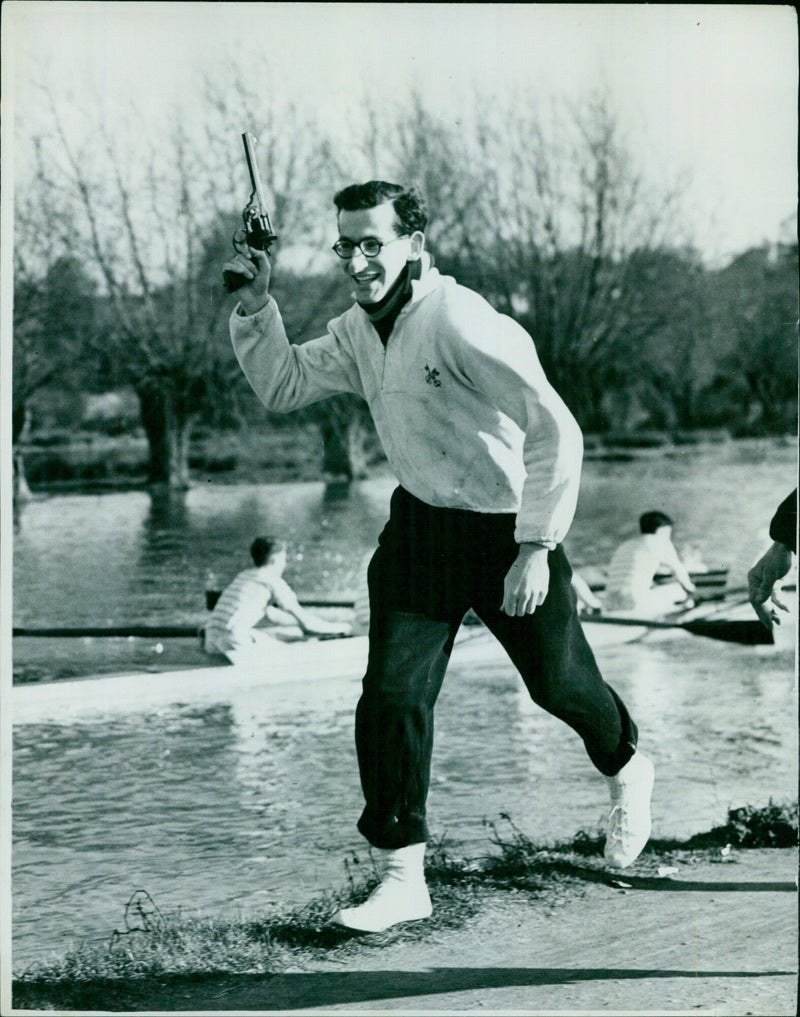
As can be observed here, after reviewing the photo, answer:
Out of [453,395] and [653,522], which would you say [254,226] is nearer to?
[453,395]

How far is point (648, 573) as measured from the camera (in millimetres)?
7168

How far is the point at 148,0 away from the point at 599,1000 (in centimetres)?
313

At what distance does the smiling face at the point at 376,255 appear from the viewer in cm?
424

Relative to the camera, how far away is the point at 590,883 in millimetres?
4797

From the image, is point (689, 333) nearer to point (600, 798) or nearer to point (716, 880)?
point (600, 798)

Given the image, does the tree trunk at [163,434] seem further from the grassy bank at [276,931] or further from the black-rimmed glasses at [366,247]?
the black-rimmed glasses at [366,247]

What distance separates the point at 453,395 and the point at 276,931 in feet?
5.33

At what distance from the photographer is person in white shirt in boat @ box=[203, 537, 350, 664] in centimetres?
651

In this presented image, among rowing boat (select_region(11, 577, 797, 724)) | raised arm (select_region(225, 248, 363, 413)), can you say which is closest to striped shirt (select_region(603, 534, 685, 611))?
rowing boat (select_region(11, 577, 797, 724))

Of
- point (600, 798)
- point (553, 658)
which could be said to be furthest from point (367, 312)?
point (600, 798)

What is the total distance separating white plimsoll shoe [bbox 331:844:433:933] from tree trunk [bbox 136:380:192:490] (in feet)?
7.92

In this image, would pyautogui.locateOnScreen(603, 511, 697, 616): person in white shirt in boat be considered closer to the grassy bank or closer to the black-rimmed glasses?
the grassy bank

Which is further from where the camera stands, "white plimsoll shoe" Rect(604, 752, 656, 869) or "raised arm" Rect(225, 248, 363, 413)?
"white plimsoll shoe" Rect(604, 752, 656, 869)

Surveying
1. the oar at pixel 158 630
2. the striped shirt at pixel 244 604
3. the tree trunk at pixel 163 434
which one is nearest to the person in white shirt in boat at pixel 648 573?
the oar at pixel 158 630
